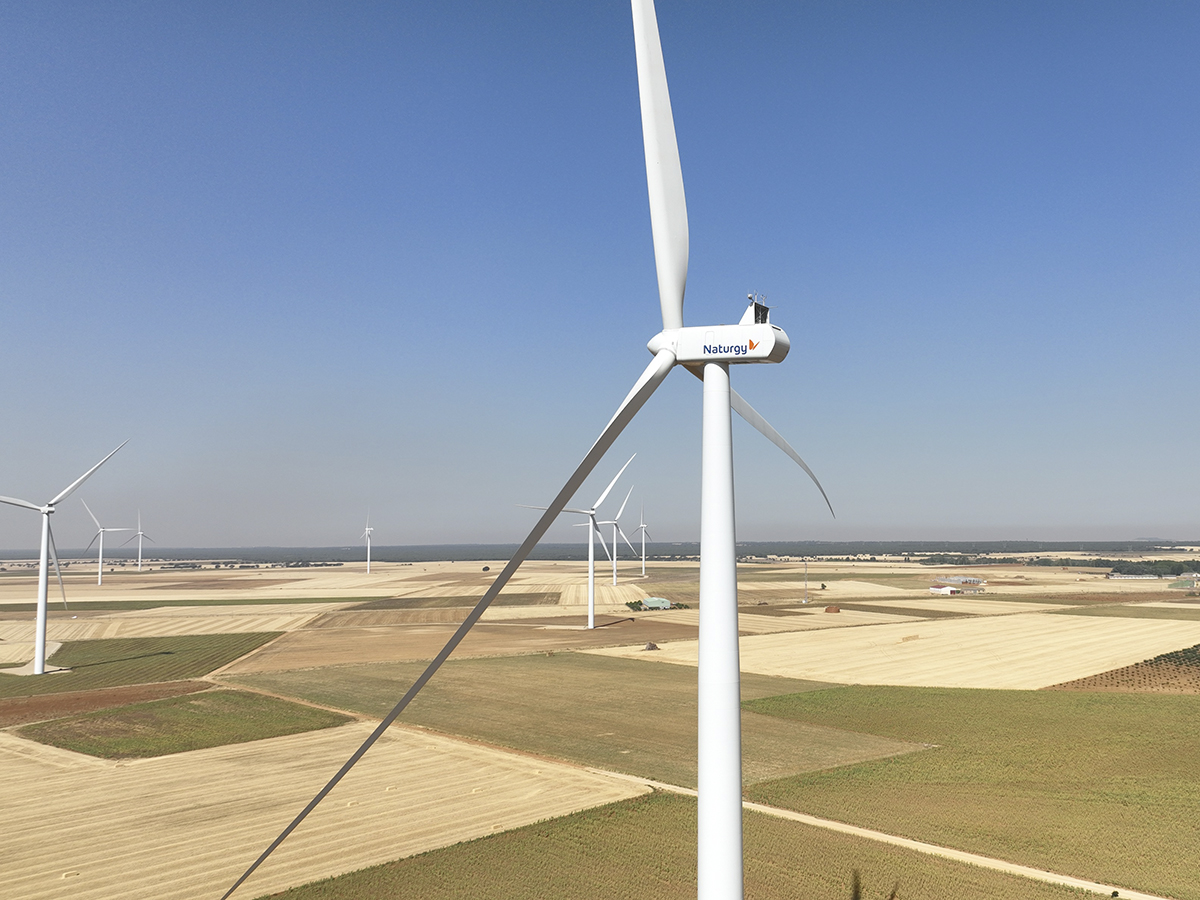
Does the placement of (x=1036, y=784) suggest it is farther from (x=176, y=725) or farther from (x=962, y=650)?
(x=962, y=650)

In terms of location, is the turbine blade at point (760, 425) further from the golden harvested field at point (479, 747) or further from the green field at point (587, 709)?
the green field at point (587, 709)

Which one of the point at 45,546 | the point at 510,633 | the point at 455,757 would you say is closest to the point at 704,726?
the point at 455,757

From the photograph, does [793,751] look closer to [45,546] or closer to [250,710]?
[250,710]

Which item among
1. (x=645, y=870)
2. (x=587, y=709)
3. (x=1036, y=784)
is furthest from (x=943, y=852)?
(x=587, y=709)

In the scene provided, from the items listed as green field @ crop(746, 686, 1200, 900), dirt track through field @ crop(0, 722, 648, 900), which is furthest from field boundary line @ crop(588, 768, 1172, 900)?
dirt track through field @ crop(0, 722, 648, 900)

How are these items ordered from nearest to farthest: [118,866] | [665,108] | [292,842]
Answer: [665,108], [118,866], [292,842]

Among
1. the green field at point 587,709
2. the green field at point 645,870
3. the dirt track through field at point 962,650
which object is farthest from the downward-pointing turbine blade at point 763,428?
the dirt track through field at point 962,650

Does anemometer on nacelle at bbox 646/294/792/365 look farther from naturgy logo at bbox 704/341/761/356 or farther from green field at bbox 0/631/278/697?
green field at bbox 0/631/278/697
